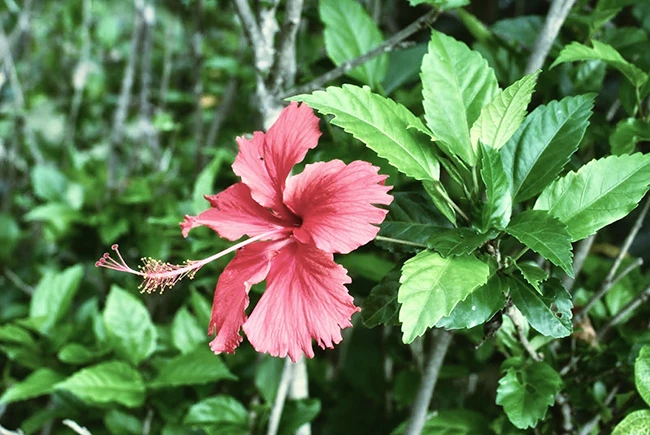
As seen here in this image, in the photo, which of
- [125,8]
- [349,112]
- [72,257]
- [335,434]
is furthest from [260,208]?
[125,8]

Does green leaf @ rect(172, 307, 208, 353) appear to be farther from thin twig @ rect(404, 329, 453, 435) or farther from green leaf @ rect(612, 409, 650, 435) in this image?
green leaf @ rect(612, 409, 650, 435)

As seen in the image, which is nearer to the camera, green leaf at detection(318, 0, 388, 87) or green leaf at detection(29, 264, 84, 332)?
green leaf at detection(318, 0, 388, 87)

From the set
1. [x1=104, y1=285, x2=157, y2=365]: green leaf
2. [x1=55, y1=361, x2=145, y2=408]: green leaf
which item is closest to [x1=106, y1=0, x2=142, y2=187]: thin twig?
[x1=104, y1=285, x2=157, y2=365]: green leaf

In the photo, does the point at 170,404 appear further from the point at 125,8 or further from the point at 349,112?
the point at 125,8

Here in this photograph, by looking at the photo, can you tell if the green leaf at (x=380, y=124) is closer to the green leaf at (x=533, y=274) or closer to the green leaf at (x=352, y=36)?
the green leaf at (x=533, y=274)

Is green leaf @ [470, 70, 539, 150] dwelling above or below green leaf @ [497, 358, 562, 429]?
above

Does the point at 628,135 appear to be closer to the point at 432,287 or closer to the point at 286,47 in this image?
the point at 432,287

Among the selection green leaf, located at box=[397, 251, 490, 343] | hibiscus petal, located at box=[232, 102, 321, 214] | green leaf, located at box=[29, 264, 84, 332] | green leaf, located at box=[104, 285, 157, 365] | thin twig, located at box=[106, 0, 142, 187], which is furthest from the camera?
thin twig, located at box=[106, 0, 142, 187]
